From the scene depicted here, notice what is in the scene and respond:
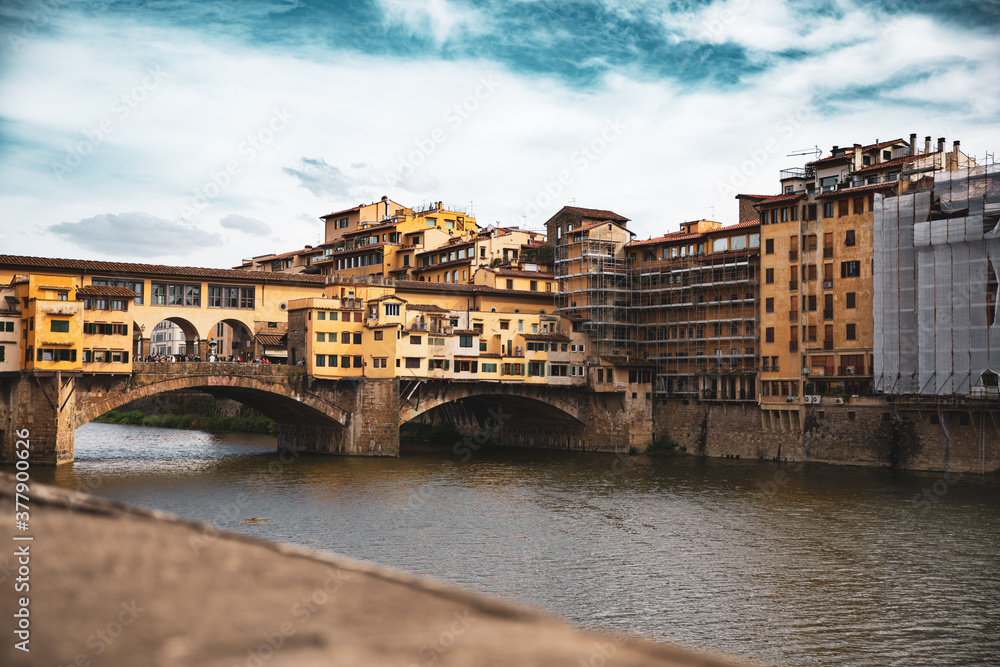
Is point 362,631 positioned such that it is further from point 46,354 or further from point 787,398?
point 787,398

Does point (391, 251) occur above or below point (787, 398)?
above

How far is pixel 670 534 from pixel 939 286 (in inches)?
1127

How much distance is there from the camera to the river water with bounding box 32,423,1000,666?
24688 millimetres

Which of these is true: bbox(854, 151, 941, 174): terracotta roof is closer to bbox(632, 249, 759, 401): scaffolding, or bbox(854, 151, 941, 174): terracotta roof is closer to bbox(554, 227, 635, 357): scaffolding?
bbox(632, 249, 759, 401): scaffolding

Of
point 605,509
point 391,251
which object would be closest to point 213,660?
point 605,509

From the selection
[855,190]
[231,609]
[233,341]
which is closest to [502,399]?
[233,341]

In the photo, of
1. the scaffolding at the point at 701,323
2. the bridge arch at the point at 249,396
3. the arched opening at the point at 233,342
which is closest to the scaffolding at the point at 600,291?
the scaffolding at the point at 701,323

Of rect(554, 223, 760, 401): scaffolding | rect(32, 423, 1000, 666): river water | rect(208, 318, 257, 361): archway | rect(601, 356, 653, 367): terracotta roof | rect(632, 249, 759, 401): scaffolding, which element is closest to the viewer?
rect(32, 423, 1000, 666): river water

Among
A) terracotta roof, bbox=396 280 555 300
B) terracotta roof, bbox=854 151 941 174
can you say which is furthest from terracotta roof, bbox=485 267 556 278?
terracotta roof, bbox=854 151 941 174

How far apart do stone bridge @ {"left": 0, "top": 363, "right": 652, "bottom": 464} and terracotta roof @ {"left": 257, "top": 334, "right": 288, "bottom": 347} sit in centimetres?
403

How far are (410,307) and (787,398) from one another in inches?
1067

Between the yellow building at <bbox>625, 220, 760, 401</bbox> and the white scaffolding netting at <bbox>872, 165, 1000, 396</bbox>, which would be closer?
the white scaffolding netting at <bbox>872, 165, 1000, 396</bbox>

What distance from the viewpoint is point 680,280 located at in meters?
72.7

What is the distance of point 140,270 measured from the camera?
209ft
